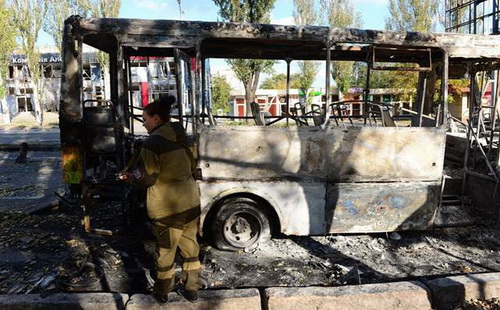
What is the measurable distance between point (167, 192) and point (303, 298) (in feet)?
4.86

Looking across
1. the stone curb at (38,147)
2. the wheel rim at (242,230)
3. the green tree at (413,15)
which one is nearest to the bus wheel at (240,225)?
the wheel rim at (242,230)

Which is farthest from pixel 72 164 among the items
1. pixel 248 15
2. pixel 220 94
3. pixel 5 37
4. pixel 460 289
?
pixel 220 94

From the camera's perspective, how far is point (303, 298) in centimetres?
343

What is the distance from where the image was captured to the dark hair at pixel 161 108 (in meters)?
3.38

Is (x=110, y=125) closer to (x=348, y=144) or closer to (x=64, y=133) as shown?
(x=64, y=133)

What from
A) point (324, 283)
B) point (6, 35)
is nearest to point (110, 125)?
point (324, 283)

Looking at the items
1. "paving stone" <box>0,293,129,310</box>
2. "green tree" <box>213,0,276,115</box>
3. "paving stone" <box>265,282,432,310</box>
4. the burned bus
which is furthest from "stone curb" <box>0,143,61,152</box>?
"paving stone" <box>265,282,432,310</box>

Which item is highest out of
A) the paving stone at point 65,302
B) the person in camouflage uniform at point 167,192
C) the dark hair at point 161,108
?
the dark hair at point 161,108

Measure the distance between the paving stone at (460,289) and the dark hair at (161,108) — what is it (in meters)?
2.84

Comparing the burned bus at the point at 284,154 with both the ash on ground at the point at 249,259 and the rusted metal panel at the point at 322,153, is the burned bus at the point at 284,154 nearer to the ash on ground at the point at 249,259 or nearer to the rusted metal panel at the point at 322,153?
the rusted metal panel at the point at 322,153

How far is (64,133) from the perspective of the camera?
4523 mm

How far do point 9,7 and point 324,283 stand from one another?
2793 centimetres

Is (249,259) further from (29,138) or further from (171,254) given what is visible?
(29,138)

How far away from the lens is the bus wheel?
4613mm
